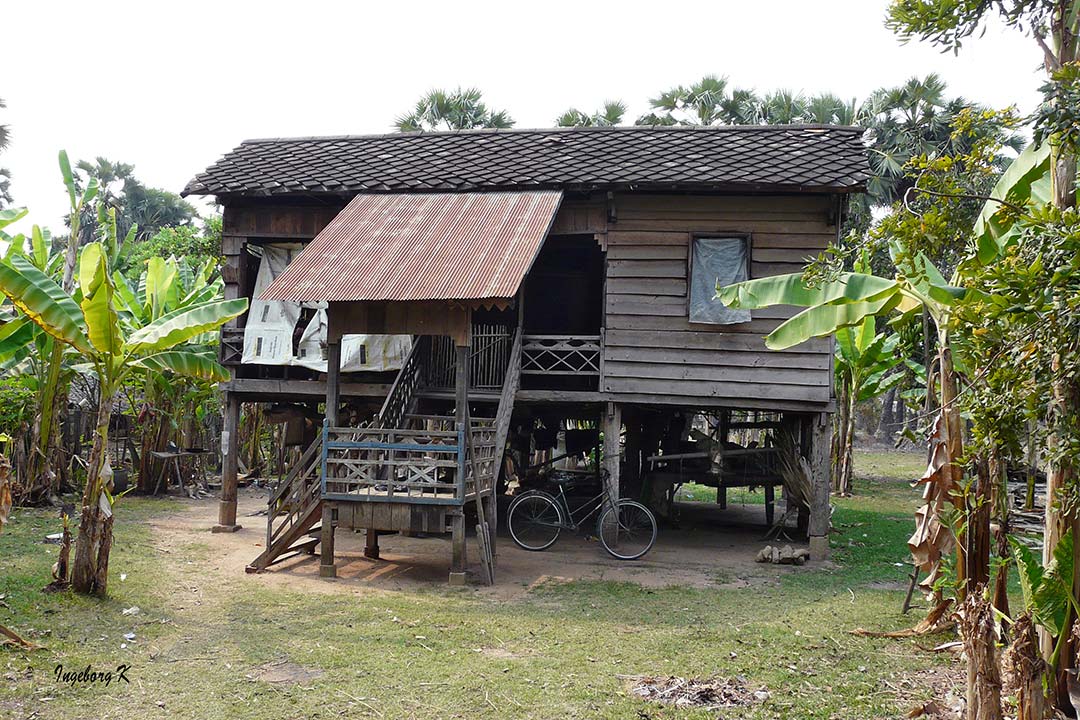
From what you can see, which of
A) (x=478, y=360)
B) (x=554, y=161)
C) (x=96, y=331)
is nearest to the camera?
(x=96, y=331)

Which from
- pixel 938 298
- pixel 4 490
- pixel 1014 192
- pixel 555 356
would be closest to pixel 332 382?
pixel 555 356

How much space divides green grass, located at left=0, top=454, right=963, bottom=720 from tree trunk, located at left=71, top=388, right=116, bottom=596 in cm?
30

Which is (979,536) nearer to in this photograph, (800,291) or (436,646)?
(800,291)

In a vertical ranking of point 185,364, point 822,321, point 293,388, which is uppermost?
point 822,321

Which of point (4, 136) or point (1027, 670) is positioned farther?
point (4, 136)

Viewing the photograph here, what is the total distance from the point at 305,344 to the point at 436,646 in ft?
24.0

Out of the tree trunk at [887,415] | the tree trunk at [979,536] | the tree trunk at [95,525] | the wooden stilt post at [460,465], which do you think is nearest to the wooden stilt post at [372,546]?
the wooden stilt post at [460,465]

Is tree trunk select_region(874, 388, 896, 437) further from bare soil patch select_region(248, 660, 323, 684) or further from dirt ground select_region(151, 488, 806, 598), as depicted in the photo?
bare soil patch select_region(248, 660, 323, 684)

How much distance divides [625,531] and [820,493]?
308 centimetres

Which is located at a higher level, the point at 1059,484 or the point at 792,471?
the point at 1059,484

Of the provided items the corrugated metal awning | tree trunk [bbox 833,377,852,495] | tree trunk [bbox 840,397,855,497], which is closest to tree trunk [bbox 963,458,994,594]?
the corrugated metal awning

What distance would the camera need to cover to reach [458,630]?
8633 millimetres

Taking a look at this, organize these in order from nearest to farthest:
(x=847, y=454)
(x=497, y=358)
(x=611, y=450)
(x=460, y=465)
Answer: (x=460, y=465), (x=611, y=450), (x=497, y=358), (x=847, y=454)

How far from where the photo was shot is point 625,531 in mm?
14211
